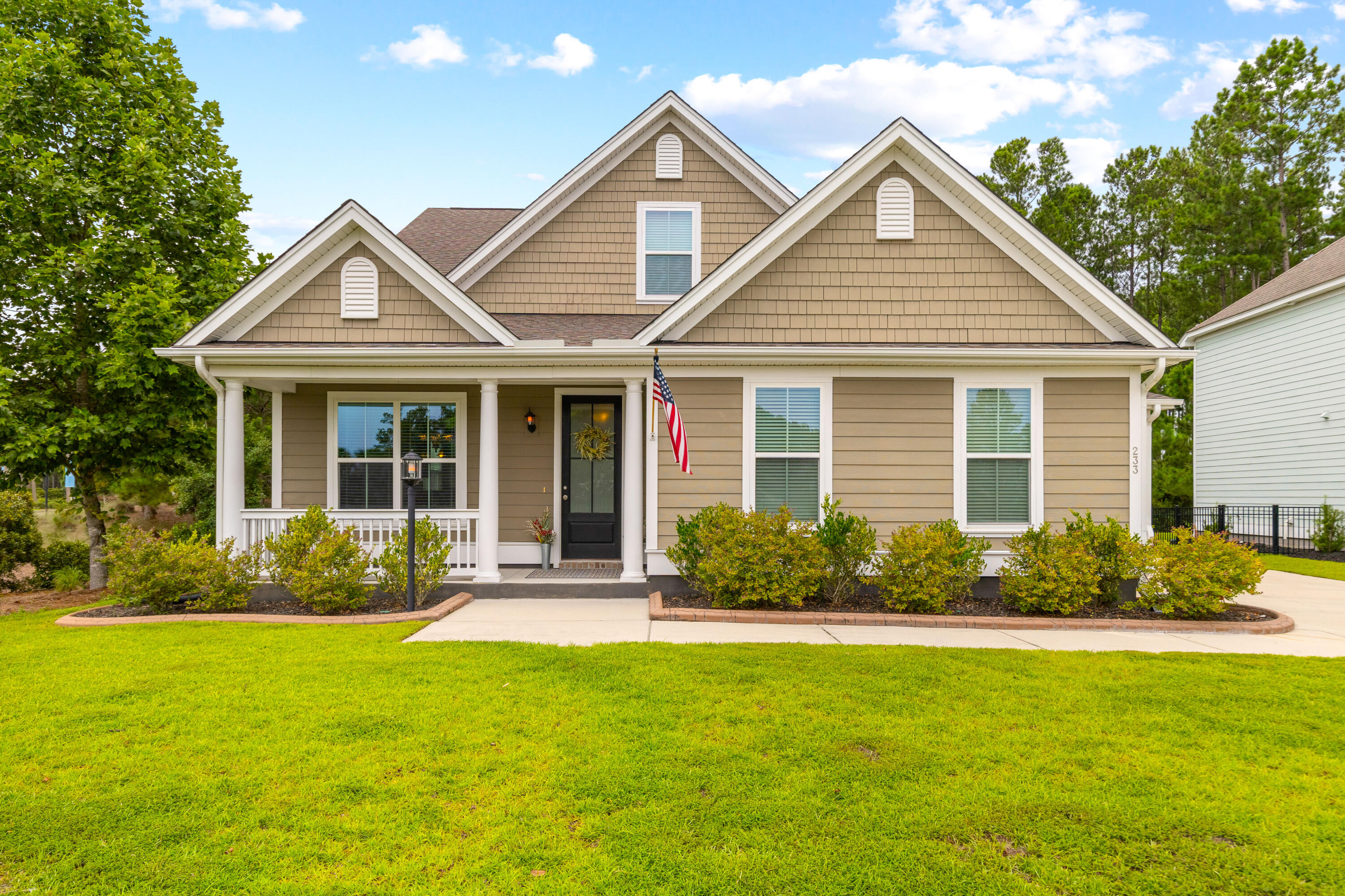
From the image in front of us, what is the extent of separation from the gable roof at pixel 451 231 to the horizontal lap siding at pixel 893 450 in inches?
257

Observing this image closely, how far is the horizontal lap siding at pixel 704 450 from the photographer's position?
8.47m

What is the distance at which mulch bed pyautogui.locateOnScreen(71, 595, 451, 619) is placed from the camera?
7473 millimetres

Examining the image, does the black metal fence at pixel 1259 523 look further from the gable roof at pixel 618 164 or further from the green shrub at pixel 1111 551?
the gable roof at pixel 618 164

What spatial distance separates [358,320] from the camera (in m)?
8.59

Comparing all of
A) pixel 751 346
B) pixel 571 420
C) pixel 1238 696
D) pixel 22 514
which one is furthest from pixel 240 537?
pixel 1238 696

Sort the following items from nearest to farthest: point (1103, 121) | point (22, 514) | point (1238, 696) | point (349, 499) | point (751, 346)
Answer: point (1238, 696)
point (751, 346)
point (349, 499)
point (22, 514)
point (1103, 121)

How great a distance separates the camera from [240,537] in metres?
8.44

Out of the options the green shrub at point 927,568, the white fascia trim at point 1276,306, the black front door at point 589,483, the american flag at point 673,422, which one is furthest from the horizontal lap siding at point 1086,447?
the white fascia trim at point 1276,306

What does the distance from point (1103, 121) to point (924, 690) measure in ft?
111

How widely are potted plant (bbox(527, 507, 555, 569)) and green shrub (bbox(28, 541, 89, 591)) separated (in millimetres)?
8267

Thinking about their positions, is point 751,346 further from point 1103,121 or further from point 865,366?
point 1103,121

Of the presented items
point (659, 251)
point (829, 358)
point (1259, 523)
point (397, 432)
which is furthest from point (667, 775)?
point (1259, 523)

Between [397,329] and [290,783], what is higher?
[397,329]

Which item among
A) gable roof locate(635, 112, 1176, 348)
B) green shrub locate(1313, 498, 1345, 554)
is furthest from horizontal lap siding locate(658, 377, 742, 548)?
green shrub locate(1313, 498, 1345, 554)
